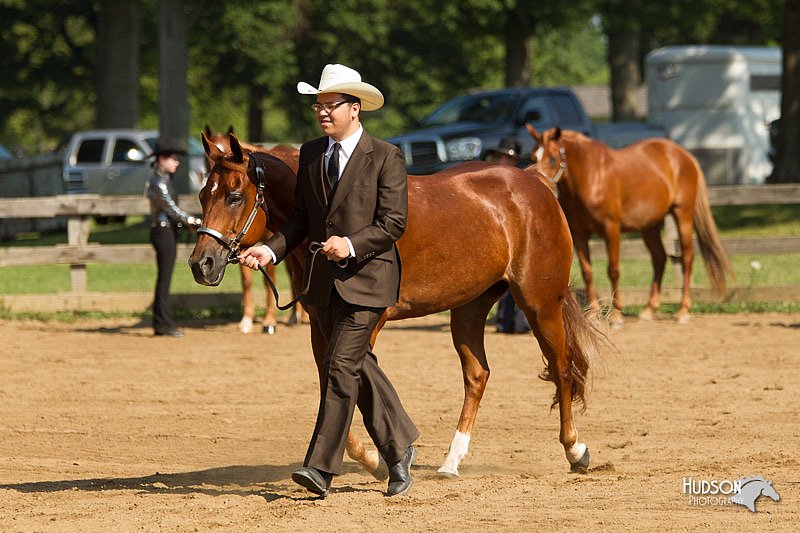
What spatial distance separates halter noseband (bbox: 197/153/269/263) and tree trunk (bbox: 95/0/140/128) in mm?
24428

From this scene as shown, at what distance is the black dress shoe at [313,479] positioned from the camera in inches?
228

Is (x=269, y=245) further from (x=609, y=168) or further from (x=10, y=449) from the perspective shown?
(x=609, y=168)

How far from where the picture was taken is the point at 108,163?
29.2m

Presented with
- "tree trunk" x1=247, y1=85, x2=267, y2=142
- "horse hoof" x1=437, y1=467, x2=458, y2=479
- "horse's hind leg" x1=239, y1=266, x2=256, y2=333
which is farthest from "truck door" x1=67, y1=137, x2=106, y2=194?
"horse hoof" x1=437, y1=467, x2=458, y2=479

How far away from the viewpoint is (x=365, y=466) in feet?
21.6

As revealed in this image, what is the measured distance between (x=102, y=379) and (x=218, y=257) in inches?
190

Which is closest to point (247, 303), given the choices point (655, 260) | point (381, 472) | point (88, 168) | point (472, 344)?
point (655, 260)

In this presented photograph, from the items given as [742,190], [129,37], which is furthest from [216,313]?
[129,37]

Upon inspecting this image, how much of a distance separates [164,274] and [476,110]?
9414mm

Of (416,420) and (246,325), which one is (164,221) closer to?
(246,325)

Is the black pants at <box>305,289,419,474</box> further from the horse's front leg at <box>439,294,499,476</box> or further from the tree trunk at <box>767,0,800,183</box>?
the tree trunk at <box>767,0,800,183</box>

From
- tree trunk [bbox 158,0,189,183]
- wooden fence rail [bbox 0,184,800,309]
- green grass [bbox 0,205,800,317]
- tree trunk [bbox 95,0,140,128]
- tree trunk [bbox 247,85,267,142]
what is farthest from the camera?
tree trunk [bbox 247,85,267,142]

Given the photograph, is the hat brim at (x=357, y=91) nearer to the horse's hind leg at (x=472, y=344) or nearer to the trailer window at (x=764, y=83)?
the horse's hind leg at (x=472, y=344)

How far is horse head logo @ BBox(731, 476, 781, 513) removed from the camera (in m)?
5.79
